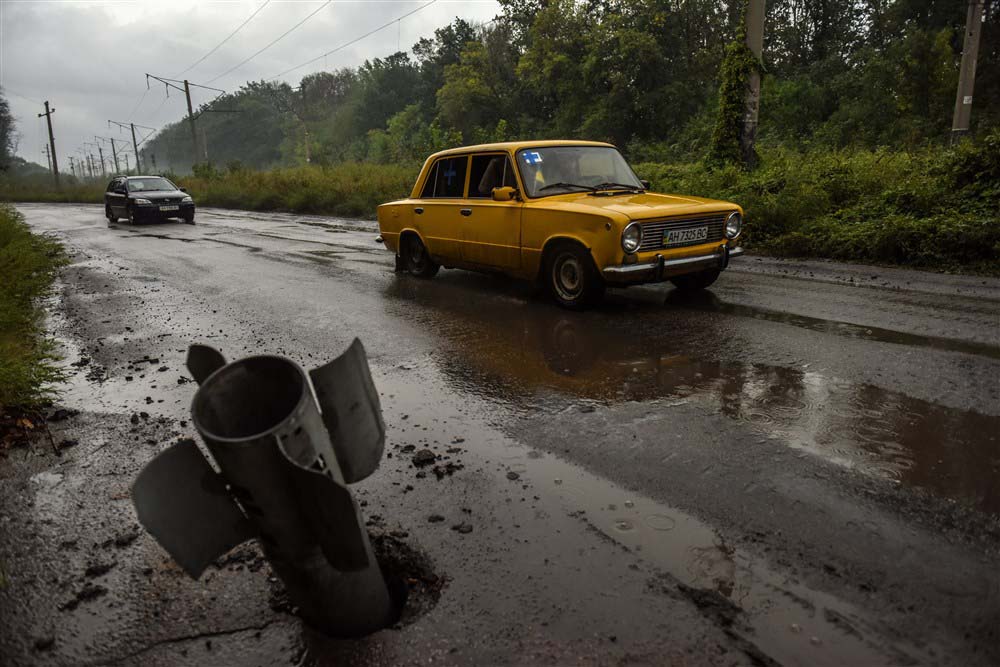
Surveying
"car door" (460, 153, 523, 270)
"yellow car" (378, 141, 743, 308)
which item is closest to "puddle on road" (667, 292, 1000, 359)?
"yellow car" (378, 141, 743, 308)

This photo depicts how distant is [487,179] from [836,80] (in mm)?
Answer: 31080

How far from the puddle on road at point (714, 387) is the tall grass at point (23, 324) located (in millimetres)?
3030

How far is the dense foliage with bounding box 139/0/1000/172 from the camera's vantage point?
2619 cm

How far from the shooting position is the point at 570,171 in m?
7.59

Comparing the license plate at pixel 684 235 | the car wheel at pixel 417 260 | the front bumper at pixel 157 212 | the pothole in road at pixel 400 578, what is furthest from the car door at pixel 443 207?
the front bumper at pixel 157 212

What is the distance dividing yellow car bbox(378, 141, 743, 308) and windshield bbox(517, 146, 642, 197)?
13mm

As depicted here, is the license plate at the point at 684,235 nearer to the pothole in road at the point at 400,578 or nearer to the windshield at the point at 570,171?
the windshield at the point at 570,171

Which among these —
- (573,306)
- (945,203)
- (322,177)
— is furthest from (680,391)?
(322,177)

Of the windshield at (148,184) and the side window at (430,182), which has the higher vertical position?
the windshield at (148,184)

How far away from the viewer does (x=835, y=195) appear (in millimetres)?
11758

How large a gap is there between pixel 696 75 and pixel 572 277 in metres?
34.9

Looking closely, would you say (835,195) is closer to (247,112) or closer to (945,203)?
(945,203)

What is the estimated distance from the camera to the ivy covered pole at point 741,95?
48.1 feet

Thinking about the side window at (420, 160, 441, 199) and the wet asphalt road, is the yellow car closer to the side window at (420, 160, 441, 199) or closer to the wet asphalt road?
the side window at (420, 160, 441, 199)
